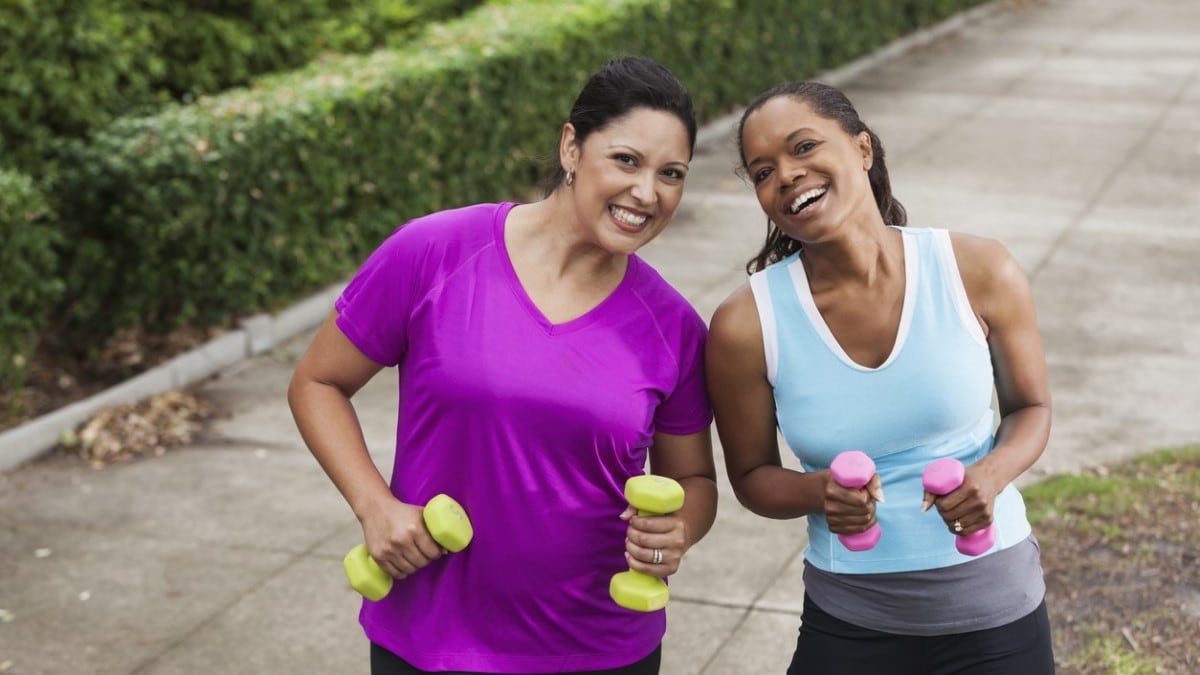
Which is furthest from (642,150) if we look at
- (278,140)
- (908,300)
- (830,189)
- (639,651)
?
(278,140)

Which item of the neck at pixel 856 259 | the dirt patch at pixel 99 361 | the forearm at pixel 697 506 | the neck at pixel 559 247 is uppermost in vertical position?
the neck at pixel 559 247

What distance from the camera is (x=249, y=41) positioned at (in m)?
9.63

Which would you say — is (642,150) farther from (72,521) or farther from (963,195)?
(963,195)

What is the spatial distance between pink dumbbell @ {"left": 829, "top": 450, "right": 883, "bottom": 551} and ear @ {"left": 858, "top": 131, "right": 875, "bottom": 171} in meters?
0.60

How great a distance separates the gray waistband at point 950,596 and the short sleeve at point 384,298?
969 millimetres

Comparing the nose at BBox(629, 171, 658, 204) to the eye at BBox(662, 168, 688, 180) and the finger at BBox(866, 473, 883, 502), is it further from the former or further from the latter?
the finger at BBox(866, 473, 883, 502)

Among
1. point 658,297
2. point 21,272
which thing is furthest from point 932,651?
point 21,272

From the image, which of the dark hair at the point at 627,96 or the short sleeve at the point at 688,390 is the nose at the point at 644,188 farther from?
the short sleeve at the point at 688,390

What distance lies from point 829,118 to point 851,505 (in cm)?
74

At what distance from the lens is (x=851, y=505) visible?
9.02 ft

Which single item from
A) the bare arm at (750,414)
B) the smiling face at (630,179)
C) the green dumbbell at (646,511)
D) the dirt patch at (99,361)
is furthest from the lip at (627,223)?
the dirt patch at (99,361)

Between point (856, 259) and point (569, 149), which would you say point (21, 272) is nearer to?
point (569, 149)

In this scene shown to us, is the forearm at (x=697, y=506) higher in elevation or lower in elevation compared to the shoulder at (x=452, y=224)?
lower

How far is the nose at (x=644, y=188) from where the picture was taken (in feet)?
9.45
